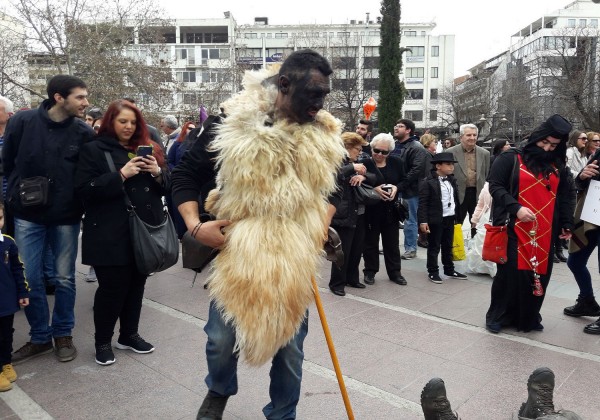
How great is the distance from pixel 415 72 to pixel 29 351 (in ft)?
226

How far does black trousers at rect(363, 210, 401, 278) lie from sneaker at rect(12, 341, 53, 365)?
382cm

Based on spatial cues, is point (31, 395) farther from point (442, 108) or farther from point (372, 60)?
point (442, 108)

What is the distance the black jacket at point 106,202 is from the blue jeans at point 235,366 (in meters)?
1.48

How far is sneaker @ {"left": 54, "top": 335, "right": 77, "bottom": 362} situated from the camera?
12.4 feet

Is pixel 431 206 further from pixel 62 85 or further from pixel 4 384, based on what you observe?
pixel 4 384

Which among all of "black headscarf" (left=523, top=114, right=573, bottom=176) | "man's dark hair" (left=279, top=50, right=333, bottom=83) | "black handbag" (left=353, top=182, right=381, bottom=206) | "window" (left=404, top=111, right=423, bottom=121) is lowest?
"black handbag" (left=353, top=182, right=381, bottom=206)

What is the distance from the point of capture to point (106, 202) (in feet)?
11.8

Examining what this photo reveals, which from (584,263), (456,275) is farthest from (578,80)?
(584,263)

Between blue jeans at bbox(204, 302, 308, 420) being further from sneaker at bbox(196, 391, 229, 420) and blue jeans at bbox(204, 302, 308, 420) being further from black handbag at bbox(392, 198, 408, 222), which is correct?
black handbag at bbox(392, 198, 408, 222)

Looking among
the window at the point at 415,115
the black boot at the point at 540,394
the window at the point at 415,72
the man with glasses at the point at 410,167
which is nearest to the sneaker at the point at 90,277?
the man with glasses at the point at 410,167

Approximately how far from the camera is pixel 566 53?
35344 millimetres

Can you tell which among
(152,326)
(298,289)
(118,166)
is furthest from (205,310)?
(298,289)

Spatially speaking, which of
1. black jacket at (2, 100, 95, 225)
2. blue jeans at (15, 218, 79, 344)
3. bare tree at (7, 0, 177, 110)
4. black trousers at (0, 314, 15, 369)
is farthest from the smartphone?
bare tree at (7, 0, 177, 110)

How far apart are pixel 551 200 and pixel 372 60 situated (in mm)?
43219
